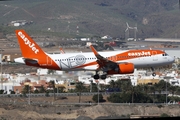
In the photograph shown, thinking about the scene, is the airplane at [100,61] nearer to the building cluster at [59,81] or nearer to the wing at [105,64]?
the wing at [105,64]

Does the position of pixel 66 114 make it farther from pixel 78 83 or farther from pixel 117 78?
pixel 117 78

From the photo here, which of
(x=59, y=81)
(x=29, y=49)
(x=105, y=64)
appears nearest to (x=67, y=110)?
(x=59, y=81)

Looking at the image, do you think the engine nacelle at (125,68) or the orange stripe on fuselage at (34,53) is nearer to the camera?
the engine nacelle at (125,68)

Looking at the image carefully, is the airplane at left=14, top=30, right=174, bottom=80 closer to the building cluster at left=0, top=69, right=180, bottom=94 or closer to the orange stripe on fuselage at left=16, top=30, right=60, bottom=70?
the orange stripe on fuselage at left=16, top=30, right=60, bottom=70

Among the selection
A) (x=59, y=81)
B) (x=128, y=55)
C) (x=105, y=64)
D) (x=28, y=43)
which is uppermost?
(x=28, y=43)

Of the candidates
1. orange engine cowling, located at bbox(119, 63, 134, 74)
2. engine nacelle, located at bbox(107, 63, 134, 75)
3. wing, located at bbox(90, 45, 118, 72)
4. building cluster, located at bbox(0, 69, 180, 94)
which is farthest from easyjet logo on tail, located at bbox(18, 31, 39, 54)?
building cluster, located at bbox(0, 69, 180, 94)

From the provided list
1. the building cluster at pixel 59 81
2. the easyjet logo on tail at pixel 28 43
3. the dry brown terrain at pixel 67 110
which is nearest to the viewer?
the easyjet logo on tail at pixel 28 43

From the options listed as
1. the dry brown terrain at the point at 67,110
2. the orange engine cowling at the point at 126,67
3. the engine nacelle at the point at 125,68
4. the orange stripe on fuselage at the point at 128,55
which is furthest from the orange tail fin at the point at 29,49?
the dry brown terrain at the point at 67,110

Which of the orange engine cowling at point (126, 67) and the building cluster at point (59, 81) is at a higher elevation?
the building cluster at point (59, 81)

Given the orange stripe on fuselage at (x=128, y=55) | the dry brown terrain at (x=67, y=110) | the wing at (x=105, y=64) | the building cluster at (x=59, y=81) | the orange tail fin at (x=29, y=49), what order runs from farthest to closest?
the building cluster at (x=59, y=81), the dry brown terrain at (x=67, y=110), the orange tail fin at (x=29, y=49), the orange stripe on fuselage at (x=128, y=55), the wing at (x=105, y=64)

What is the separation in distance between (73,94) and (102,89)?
34.3 feet

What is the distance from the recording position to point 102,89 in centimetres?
12794

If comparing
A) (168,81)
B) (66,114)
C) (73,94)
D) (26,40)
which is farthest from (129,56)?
(168,81)

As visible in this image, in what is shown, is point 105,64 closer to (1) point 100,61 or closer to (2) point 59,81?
(1) point 100,61
